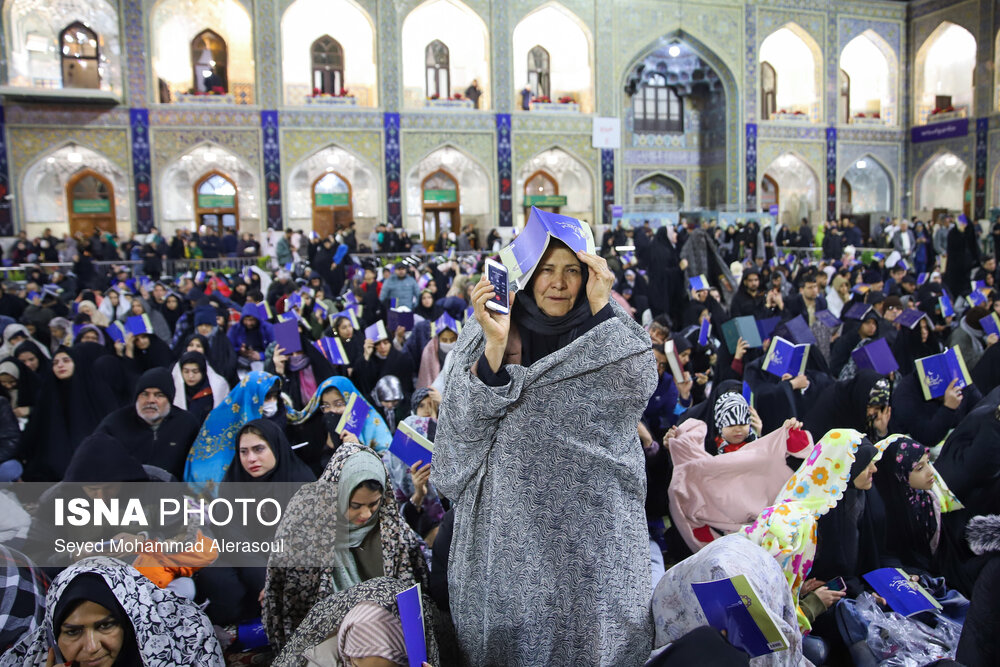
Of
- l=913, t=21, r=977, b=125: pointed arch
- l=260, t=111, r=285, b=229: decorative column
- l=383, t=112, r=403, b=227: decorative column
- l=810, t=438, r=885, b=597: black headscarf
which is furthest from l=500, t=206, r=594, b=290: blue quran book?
l=913, t=21, r=977, b=125: pointed arch

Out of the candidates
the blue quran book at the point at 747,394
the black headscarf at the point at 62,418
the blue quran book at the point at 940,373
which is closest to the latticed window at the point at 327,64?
the black headscarf at the point at 62,418

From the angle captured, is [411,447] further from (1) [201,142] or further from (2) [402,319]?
(1) [201,142]

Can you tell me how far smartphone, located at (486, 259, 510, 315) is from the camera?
1.62 meters

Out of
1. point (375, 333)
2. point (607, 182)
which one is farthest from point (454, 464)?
point (607, 182)

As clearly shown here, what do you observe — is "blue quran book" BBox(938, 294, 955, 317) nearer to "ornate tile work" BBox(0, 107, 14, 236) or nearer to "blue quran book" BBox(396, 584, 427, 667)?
"blue quran book" BBox(396, 584, 427, 667)

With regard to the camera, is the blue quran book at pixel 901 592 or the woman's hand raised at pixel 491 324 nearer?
the woman's hand raised at pixel 491 324

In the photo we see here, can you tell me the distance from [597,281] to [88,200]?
1925 cm

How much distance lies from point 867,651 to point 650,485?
1.46m

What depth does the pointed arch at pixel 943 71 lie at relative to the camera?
21984mm

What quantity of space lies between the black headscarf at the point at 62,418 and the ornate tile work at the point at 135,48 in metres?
14.2

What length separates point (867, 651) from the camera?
2721 mm

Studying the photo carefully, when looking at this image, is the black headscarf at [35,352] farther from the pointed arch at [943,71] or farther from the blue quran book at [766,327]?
the pointed arch at [943,71]

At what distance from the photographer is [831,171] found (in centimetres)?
2205

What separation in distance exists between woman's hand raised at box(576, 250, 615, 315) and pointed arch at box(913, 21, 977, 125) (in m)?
24.4
